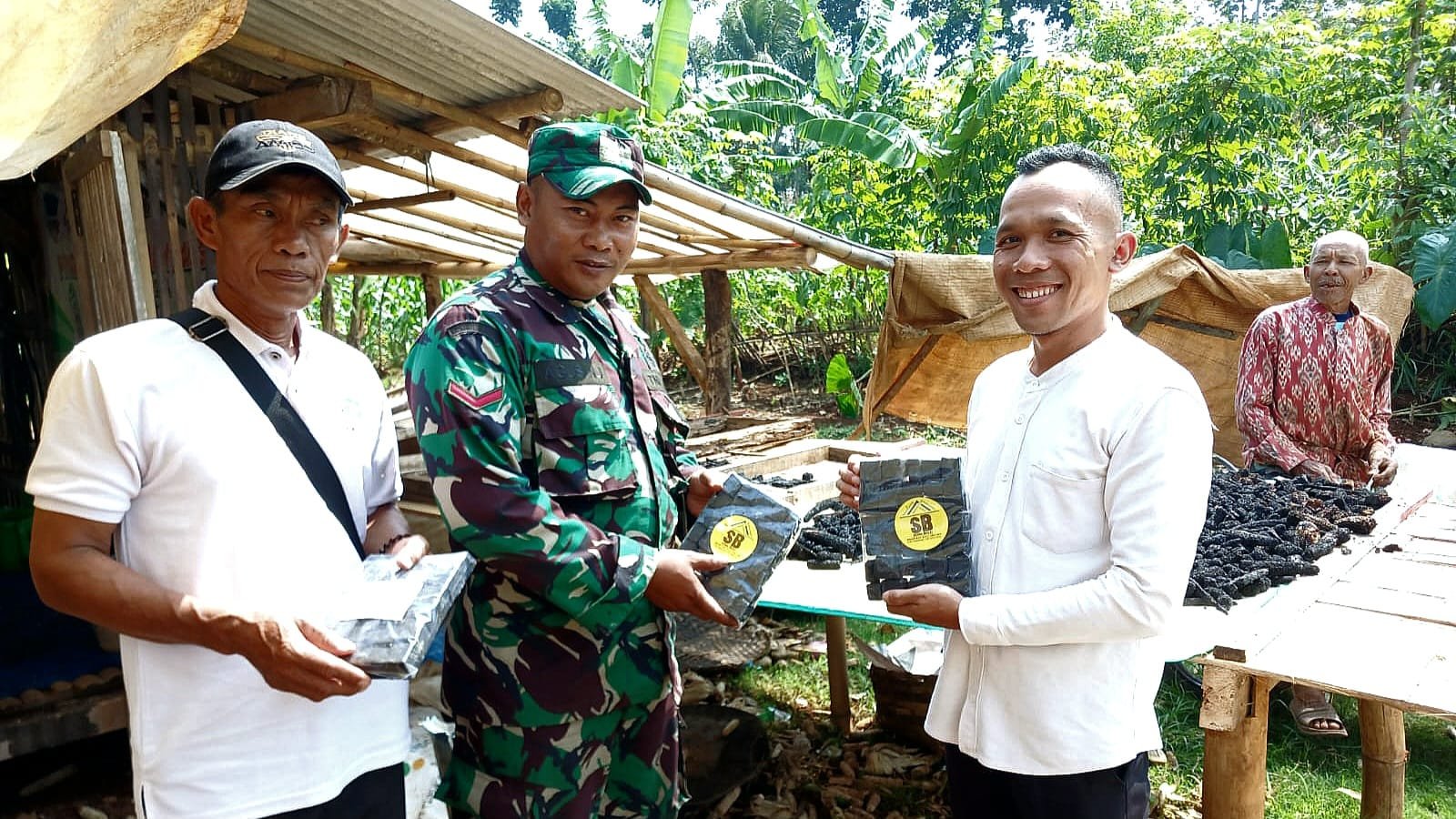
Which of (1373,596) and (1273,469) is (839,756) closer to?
(1373,596)

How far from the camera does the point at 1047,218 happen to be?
1.75 m

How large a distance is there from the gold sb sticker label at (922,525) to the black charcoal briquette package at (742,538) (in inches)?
12.0

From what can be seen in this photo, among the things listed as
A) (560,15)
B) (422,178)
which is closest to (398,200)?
(422,178)

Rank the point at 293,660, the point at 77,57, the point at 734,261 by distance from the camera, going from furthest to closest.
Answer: the point at 734,261, the point at 293,660, the point at 77,57

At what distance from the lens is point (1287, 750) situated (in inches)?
169

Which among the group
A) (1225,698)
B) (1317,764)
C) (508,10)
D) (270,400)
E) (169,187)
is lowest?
(1317,764)

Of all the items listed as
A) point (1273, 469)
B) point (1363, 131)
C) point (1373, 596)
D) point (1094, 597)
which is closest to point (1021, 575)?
point (1094, 597)

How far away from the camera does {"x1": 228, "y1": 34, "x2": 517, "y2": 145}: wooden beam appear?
338 centimetres

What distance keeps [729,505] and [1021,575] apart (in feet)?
2.42

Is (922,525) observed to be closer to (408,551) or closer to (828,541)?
(408,551)

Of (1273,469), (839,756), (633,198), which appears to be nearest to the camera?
(633,198)

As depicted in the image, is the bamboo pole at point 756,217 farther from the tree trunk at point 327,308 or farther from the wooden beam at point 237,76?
the tree trunk at point 327,308

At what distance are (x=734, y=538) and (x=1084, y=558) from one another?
0.79 metres

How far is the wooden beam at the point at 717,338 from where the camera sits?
8.93 meters
